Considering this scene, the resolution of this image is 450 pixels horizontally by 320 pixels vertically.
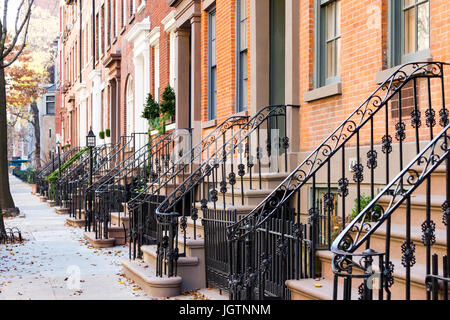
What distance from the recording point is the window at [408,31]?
7363mm

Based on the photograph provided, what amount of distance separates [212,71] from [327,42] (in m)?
5.06

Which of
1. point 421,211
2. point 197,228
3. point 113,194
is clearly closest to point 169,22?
point 113,194

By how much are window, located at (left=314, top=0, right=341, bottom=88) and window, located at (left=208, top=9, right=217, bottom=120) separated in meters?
4.73

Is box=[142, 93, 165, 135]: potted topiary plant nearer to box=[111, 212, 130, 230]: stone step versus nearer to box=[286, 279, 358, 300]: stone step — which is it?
box=[111, 212, 130, 230]: stone step

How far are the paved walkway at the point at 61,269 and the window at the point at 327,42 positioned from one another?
3.90 m

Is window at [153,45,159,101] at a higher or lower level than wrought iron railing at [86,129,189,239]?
higher

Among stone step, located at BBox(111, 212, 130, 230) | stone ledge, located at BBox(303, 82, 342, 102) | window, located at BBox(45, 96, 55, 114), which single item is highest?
window, located at BBox(45, 96, 55, 114)

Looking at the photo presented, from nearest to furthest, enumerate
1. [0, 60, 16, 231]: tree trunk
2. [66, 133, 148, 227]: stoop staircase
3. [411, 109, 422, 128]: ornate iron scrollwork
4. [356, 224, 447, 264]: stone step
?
1. [356, 224, 447, 264]: stone step
2. [411, 109, 422, 128]: ornate iron scrollwork
3. [66, 133, 148, 227]: stoop staircase
4. [0, 60, 16, 231]: tree trunk

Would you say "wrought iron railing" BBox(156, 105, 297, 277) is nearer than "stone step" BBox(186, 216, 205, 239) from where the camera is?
Yes

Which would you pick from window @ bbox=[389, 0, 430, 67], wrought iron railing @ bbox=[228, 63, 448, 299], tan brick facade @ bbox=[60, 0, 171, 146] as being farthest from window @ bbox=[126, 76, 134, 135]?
window @ bbox=[389, 0, 430, 67]

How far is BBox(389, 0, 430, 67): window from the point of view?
7363 mm

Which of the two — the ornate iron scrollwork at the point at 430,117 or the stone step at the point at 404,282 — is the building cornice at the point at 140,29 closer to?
the ornate iron scrollwork at the point at 430,117

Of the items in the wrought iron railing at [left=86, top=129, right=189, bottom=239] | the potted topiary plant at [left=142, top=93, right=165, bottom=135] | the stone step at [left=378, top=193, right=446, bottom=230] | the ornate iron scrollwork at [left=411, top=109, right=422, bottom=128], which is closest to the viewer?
the stone step at [left=378, top=193, right=446, bottom=230]
